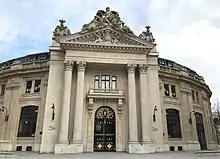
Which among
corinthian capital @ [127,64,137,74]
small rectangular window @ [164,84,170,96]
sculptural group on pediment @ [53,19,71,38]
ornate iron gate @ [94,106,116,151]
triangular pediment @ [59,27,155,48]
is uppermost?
sculptural group on pediment @ [53,19,71,38]

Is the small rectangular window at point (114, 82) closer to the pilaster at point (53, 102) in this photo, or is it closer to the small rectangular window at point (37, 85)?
the pilaster at point (53, 102)

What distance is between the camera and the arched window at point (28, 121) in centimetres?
2759

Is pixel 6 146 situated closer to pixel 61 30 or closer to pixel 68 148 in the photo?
pixel 68 148

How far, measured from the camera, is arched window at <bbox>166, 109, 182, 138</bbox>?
2976 cm

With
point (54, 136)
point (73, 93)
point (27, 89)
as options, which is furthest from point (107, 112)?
point (27, 89)

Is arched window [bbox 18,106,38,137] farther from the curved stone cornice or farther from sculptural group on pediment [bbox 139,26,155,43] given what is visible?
sculptural group on pediment [bbox 139,26,155,43]

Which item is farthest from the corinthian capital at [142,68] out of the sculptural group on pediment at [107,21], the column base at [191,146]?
the column base at [191,146]

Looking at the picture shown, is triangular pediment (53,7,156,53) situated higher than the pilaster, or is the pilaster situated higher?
triangular pediment (53,7,156,53)

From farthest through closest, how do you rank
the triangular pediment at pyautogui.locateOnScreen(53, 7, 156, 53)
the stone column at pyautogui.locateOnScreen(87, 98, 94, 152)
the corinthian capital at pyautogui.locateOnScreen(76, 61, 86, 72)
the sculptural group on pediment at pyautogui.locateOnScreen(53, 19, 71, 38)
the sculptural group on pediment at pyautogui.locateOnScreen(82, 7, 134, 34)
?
the sculptural group on pediment at pyautogui.locateOnScreen(53, 19, 71, 38) → the sculptural group on pediment at pyautogui.locateOnScreen(82, 7, 134, 34) → the triangular pediment at pyautogui.locateOnScreen(53, 7, 156, 53) → the corinthian capital at pyautogui.locateOnScreen(76, 61, 86, 72) → the stone column at pyautogui.locateOnScreen(87, 98, 94, 152)

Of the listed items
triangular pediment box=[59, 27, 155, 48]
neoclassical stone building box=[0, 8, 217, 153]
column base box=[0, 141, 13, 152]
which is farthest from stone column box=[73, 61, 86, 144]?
column base box=[0, 141, 13, 152]

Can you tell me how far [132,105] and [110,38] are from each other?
9.12 meters

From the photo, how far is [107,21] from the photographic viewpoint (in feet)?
93.0

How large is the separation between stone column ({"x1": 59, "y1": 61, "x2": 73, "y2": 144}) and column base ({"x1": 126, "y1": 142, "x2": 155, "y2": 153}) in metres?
6.92

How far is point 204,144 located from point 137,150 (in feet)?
53.0
